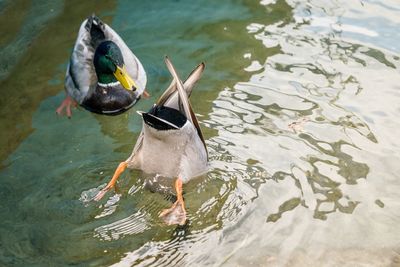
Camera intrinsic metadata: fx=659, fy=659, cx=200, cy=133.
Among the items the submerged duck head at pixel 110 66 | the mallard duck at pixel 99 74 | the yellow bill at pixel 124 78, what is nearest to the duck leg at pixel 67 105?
the mallard duck at pixel 99 74

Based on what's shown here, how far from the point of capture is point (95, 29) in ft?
17.3

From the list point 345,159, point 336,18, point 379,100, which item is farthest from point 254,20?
point 345,159

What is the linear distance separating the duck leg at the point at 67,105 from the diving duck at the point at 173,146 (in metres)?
1.24

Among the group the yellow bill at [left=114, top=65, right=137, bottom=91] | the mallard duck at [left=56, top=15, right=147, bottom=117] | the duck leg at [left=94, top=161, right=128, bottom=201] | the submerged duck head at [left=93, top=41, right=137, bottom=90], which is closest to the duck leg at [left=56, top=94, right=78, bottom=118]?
the mallard duck at [left=56, top=15, right=147, bottom=117]

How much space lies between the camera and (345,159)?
422cm

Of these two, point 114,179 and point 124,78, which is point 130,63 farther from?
point 114,179

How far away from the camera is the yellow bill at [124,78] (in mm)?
4809

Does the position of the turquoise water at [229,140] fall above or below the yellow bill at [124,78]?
below

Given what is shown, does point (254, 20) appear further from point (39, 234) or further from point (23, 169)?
point (39, 234)

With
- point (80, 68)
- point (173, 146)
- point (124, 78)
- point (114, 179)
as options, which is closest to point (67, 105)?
point (80, 68)

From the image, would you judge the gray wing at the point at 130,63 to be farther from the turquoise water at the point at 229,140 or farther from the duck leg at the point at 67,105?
the duck leg at the point at 67,105

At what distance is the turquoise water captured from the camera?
358cm

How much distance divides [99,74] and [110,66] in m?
0.25

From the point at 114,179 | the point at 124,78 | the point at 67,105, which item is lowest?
the point at 67,105
